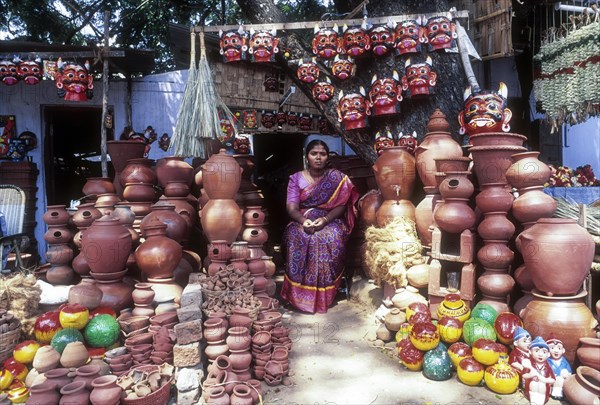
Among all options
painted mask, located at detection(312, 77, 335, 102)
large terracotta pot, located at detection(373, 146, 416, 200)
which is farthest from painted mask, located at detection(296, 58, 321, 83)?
large terracotta pot, located at detection(373, 146, 416, 200)

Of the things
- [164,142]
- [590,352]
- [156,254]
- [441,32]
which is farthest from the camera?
[164,142]

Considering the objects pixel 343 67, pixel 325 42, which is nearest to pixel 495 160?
pixel 343 67

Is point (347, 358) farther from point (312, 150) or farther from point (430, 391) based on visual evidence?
point (312, 150)

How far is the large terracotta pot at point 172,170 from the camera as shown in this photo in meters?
4.56

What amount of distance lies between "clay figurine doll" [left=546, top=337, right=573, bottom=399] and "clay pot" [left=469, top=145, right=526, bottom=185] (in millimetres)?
1324

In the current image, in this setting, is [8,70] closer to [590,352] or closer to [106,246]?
[106,246]

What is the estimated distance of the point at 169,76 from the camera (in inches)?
269

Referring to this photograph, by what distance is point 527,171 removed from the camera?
10.1ft

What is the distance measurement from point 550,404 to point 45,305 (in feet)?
12.5

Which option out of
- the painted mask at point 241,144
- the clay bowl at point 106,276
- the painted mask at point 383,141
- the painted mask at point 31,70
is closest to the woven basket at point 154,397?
the clay bowl at point 106,276

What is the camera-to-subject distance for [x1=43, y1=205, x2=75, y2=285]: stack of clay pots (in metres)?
4.04

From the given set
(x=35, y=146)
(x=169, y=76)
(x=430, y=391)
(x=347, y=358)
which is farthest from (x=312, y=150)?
(x=35, y=146)

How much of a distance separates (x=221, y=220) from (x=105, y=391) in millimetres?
1889

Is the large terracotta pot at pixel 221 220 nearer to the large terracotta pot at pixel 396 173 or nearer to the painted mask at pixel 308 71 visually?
the large terracotta pot at pixel 396 173
